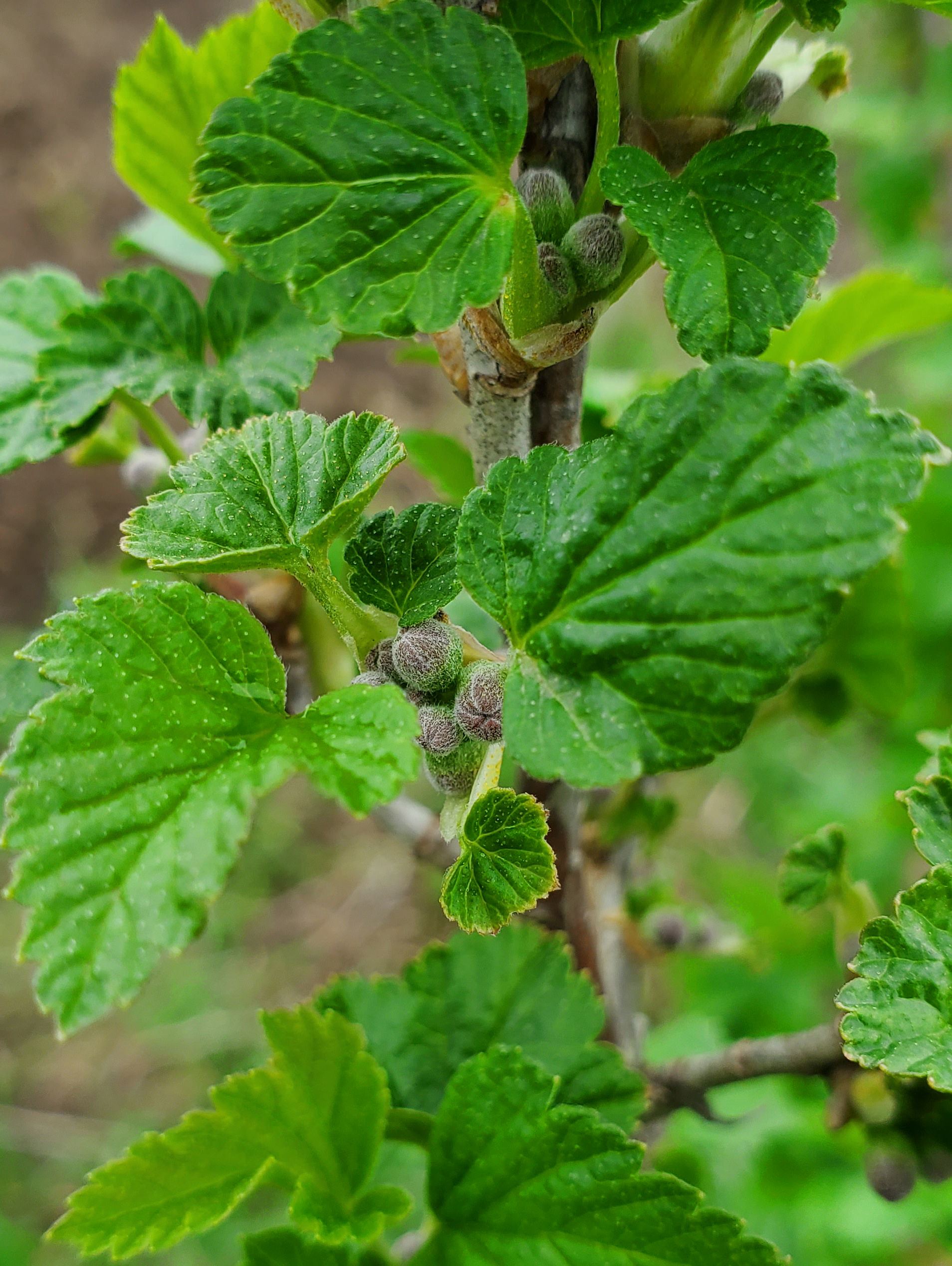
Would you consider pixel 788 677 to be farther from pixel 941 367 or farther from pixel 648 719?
pixel 941 367

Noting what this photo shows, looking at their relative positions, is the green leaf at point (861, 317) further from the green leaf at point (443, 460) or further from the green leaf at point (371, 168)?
the green leaf at point (371, 168)

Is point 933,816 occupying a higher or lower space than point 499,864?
lower

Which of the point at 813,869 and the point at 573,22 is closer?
the point at 573,22

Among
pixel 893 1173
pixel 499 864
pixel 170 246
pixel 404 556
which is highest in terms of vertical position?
pixel 170 246

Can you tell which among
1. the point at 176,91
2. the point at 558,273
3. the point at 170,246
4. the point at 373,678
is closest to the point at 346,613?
the point at 373,678

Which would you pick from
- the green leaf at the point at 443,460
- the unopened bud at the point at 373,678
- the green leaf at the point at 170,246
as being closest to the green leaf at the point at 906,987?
the unopened bud at the point at 373,678

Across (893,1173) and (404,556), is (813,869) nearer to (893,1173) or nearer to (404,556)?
(893,1173)
